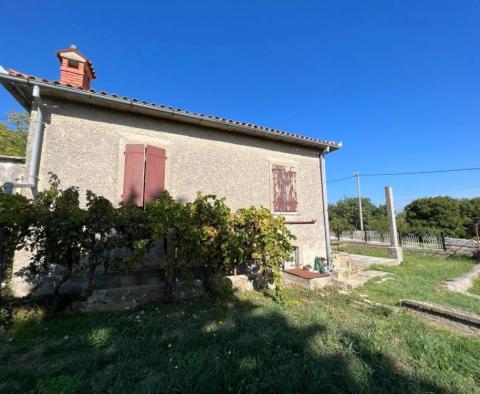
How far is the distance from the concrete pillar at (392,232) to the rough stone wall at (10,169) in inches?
479

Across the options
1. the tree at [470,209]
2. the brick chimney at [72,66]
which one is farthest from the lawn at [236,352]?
the tree at [470,209]

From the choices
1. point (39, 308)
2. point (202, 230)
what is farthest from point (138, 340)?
point (39, 308)

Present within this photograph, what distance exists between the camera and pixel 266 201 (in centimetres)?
648

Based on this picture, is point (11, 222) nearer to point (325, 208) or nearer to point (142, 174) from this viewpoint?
point (142, 174)

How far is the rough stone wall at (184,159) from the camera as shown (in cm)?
459

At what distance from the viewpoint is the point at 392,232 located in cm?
1012

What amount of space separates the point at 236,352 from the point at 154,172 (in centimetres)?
390

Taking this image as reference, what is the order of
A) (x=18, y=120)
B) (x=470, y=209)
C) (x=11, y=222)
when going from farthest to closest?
(x=470, y=209)
(x=18, y=120)
(x=11, y=222)

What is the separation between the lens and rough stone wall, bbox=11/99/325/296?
15.0 feet

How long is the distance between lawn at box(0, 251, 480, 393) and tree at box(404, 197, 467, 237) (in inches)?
937

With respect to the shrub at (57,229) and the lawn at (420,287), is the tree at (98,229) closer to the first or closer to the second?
the shrub at (57,229)

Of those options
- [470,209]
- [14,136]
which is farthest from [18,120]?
[470,209]

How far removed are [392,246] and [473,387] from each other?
8764mm

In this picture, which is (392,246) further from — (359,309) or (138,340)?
(138,340)
